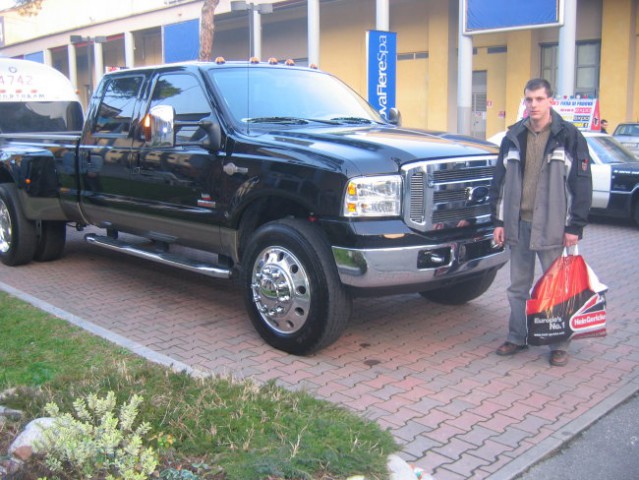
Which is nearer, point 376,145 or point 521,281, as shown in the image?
point 376,145

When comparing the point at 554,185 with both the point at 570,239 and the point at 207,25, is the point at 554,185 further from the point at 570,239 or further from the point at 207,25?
the point at 207,25

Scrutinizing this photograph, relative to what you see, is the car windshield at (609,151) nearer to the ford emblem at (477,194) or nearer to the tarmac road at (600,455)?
the ford emblem at (477,194)

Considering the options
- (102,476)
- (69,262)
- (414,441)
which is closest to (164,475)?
(102,476)

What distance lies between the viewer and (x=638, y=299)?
701 centimetres

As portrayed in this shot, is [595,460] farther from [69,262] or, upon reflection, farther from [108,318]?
[69,262]

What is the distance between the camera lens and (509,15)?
21156mm

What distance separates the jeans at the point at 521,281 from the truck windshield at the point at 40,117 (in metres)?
7.16

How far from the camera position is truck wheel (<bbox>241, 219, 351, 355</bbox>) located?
5.01 metres

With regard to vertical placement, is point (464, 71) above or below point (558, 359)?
above

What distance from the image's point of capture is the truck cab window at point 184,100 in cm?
612

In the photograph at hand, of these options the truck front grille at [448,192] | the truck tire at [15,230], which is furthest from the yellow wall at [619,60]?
the truck tire at [15,230]

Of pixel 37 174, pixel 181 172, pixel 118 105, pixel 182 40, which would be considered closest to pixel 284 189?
pixel 181 172

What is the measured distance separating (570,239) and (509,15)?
1786 centimetres

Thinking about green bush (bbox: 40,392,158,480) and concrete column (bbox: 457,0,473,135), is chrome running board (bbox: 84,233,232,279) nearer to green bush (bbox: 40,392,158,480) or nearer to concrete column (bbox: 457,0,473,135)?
green bush (bbox: 40,392,158,480)
